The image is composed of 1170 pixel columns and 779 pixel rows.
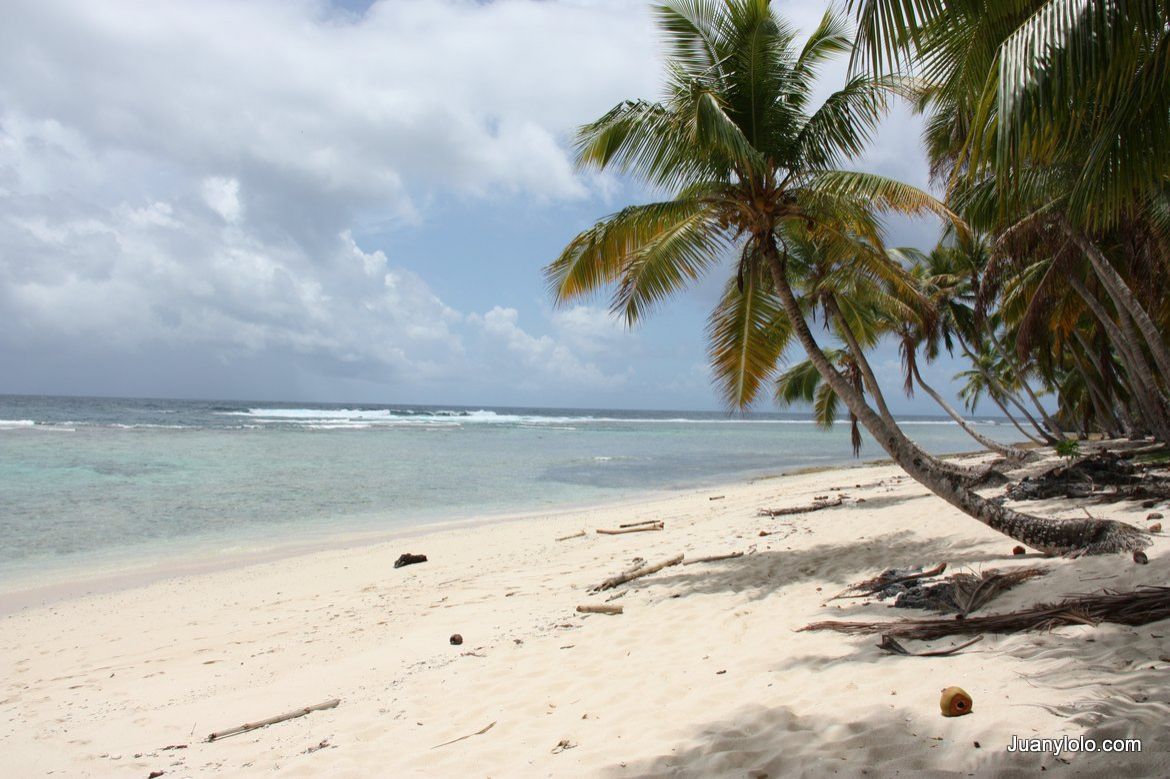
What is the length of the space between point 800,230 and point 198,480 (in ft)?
54.8

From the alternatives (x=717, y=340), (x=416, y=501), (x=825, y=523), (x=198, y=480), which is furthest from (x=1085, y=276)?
(x=198, y=480)

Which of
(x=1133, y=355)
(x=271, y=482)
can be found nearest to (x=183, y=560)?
A: (x=271, y=482)

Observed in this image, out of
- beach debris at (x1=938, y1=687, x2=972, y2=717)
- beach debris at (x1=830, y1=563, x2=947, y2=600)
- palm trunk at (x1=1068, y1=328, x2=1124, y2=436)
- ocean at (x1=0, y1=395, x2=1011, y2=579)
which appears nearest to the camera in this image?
beach debris at (x1=938, y1=687, x2=972, y2=717)

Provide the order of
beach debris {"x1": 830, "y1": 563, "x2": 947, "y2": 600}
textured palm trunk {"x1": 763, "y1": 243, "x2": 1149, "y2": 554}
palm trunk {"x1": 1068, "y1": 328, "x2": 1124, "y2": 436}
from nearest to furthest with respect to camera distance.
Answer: textured palm trunk {"x1": 763, "y1": 243, "x2": 1149, "y2": 554} → beach debris {"x1": 830, "y1": 563, "x2": 947, "y2": 600} → palm trunk {"x1": 1068, "y1": 328, "x2": 1124, "y2": 436}

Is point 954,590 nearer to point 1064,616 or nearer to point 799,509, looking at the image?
point 1064,616

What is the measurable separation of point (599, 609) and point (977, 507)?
336cm

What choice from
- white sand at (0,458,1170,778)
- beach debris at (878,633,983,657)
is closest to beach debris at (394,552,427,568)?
white sand at (0,458,1170,778)

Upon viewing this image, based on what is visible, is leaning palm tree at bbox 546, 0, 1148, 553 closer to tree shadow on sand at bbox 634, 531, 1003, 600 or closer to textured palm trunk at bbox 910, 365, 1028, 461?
tree shadow on sand at bbox 634, 531, 1003, 600

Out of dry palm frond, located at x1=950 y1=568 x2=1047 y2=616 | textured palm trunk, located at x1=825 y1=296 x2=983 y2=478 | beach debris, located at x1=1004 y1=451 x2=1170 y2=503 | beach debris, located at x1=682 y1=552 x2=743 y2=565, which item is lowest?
beach debris, located at x1=682 y1=552 x2=743 y2=565

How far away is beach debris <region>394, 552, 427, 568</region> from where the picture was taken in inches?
370

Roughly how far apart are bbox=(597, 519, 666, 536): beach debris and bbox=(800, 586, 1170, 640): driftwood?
6.75 meters

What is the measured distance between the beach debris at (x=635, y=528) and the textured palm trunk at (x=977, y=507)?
4775mm

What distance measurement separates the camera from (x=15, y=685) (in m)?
5.52

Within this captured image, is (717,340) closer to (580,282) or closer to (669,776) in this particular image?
(580,282)
